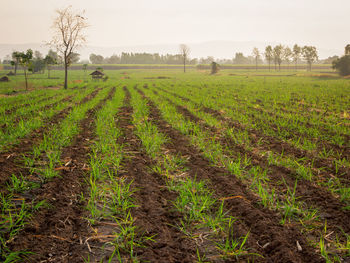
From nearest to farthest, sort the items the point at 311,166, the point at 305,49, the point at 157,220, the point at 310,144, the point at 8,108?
the point at 157,220, the point at 311,166, the point at 310,144, the point at 8,108, the point at 305,49

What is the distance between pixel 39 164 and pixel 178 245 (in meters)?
4.15

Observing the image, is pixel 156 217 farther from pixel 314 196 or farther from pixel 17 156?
pixel 17 156

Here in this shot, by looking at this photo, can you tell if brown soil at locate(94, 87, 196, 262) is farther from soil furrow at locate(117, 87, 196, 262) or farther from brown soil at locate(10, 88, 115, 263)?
brown soil at locate(10, 88, 115, 263)

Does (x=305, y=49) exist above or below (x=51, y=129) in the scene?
above

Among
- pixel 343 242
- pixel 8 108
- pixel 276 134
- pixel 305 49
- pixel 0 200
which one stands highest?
pixel 305 49

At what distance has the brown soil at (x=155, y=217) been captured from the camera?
2.72m

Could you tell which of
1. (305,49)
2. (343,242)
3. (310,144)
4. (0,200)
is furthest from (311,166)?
(305,49)

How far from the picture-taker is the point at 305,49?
102 m

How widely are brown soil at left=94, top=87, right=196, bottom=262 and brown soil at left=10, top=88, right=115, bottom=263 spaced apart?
0.80 meters

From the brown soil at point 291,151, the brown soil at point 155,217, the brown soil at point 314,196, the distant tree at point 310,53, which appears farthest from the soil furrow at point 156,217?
the distant tree at point 310,53

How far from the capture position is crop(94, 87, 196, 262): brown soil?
2.72 meters

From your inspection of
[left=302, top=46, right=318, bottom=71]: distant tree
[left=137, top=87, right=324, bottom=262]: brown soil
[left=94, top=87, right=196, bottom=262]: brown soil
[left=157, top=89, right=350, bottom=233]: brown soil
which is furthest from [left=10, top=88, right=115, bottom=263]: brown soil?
[left=302, top=46, right=318, bottom=71]: distant tree

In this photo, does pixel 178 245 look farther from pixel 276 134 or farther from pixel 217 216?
pixel 276 134

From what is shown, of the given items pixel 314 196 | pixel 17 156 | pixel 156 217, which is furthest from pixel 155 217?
pixel 17 156
